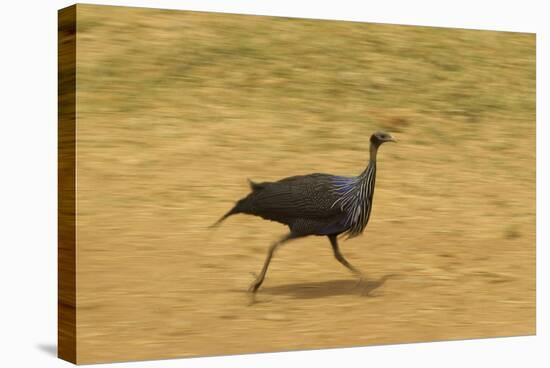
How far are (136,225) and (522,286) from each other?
3.68 m

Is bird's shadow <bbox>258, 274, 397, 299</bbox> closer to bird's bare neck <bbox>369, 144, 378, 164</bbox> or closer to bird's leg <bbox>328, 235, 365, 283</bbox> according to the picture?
bird's leg <bbox>328, 235, 365, 283</bbox>

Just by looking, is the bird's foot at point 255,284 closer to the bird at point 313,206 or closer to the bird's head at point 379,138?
the bird at point 313,206

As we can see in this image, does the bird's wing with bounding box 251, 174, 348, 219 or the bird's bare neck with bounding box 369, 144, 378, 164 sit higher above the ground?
the bird's bare neck with bounding box 369, 144, 378, 164

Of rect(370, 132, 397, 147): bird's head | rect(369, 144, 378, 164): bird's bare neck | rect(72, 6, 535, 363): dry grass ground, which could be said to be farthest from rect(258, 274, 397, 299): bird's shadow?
rect(370, 132, 397, 147): bird's head

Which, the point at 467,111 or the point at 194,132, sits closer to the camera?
the point at 194,132

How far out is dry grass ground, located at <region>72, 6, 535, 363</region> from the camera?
9.37m

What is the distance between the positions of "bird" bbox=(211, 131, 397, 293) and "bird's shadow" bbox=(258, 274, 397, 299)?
0.10 meters

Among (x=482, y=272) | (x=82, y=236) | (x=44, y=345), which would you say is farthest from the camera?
(x=482, y=272)

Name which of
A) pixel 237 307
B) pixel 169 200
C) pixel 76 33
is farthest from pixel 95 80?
pixel 237 307

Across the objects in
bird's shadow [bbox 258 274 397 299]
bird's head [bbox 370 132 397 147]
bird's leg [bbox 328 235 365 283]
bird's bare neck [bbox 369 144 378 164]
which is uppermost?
bird's head [bbox 370 132 397 147]

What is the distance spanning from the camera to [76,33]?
9250 mm

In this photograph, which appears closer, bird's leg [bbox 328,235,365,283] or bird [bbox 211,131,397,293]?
bird [bbox 211,131,397,293]

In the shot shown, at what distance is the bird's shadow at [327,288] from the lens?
392 inches

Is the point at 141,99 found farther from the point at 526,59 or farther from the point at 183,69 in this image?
the point at 526,59
